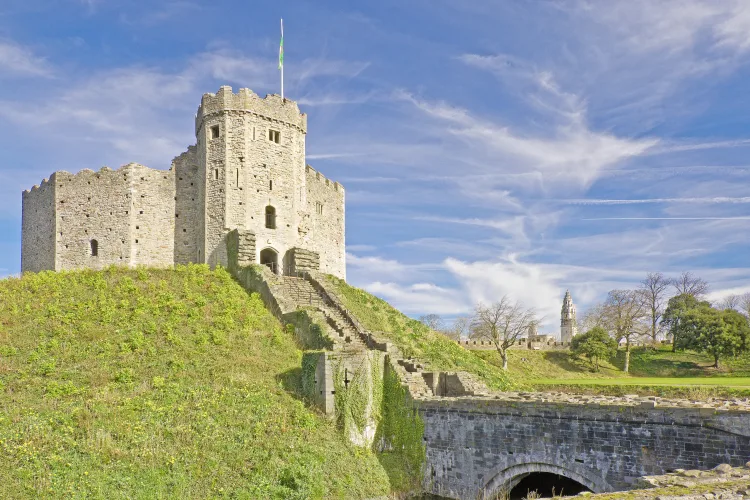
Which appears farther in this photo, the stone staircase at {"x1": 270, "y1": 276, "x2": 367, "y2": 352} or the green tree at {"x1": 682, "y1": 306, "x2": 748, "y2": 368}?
the green tree at {"x1": 682, "y1": 306, "x2": 748, "y2": 368}

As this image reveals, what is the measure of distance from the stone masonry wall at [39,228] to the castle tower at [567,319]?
3136 inches

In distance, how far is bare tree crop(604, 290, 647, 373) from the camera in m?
50.9

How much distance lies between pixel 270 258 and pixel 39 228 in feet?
51.8

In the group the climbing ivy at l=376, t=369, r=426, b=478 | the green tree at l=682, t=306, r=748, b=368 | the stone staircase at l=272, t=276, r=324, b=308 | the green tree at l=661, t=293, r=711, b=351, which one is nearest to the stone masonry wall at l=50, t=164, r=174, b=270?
the stone staircase at l=272, t=276, r=324, b=308

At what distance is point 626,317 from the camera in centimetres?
5241

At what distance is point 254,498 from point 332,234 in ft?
89.4

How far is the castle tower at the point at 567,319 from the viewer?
311 feet

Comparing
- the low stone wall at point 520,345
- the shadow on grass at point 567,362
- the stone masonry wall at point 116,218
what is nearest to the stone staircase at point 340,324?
the stone masonry wall at point 116,218

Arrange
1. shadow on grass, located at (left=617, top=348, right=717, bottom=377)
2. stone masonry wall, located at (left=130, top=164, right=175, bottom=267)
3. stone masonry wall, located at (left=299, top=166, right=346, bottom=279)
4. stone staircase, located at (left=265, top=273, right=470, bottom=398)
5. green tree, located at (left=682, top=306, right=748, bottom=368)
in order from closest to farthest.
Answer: stone staircase, located at (left=265, top=273, right=470, bottom=398) < stone masonry wall, located at (left=130, top=164, right=175, bottom=267) < stone masonry wall, located at (left=299, top=166, right=346, bottom=279) < green tree, located at (left=682, top=306, right=748, bottom=368) < shadow on grass, located at (left=617, top=348, right=717, bottom=377)

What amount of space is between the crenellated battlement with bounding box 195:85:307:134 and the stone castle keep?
6 centimetres

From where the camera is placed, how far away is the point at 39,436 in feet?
49.9

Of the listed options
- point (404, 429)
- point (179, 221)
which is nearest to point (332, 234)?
point (179, 221)

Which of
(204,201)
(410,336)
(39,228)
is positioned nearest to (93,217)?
(39,228)

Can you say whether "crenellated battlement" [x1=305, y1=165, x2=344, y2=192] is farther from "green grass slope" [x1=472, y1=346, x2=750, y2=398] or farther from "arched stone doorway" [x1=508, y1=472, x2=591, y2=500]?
"arched stone doorway" [x1=508, y1=472, x2=591, y2=500]
